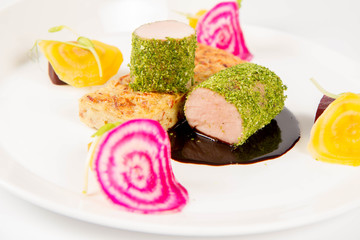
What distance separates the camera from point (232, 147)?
11.7 ft

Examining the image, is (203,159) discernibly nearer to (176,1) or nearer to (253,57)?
(253,57)

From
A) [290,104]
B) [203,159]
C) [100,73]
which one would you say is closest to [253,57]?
[290,104]

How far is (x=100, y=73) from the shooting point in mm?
4289

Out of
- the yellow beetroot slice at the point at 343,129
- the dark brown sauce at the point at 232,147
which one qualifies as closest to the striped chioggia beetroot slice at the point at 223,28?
the dark brown sauce at the point at 232,147

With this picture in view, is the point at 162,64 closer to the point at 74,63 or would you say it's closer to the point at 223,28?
the point at 74,63

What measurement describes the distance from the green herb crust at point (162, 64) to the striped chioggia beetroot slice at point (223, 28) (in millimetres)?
1283

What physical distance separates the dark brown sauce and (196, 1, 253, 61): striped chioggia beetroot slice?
1.37 meters

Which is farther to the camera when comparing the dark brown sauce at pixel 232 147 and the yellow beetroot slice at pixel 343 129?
the dark brown sauce at pixel 232 147

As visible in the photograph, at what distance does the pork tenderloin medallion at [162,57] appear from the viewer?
11.9ft

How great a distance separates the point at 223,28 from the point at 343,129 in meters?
2.09

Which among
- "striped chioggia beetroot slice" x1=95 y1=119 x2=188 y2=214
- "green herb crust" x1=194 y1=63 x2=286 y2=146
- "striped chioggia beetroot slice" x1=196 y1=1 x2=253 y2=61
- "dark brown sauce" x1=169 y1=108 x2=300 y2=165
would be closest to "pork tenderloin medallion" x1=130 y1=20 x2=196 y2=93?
"green herb crust" x1=194 y1=63 x2=286 y2=146

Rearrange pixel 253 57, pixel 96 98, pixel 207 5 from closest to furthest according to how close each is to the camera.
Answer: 1. pixel 96 98
2. pixel 253 57
3. pixel 207 5

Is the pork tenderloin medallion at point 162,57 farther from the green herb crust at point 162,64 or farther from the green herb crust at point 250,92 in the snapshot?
the green herb crust at point 250,92

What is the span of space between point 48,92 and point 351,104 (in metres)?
Answer: 2.55
